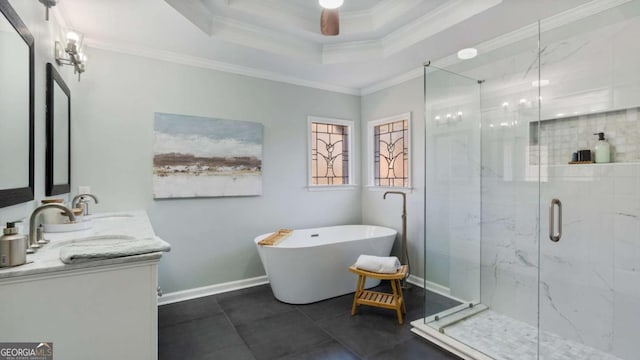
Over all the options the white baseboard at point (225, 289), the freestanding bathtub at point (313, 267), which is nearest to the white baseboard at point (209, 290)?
the white baseboard at point (225, 289)

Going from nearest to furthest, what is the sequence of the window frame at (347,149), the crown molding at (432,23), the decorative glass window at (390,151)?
the crown molding at (432,23) → the decorative glass window at (390,151) → the window frame at (347,149)

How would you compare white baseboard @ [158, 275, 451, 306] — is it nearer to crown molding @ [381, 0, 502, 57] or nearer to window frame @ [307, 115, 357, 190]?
window frame @ [307, 115, 357, 190]

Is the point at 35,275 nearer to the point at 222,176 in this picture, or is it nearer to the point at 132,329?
the point at 132,329

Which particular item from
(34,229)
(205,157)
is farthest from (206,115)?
(34,229)

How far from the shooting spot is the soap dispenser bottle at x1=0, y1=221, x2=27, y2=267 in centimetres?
106

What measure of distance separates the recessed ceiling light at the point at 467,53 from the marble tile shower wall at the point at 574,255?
1124 mm

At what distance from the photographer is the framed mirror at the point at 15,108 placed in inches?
51.3

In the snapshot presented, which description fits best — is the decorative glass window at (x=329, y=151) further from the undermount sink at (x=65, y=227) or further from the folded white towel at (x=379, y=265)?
the undermount sink at (x=65, y=227)

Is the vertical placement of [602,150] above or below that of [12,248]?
above

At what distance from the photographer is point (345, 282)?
334 centimetres

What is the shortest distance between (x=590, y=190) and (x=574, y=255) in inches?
20.4

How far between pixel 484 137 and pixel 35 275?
3.34m

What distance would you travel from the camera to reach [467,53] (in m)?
3.00

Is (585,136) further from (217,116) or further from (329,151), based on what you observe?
(217,116)
